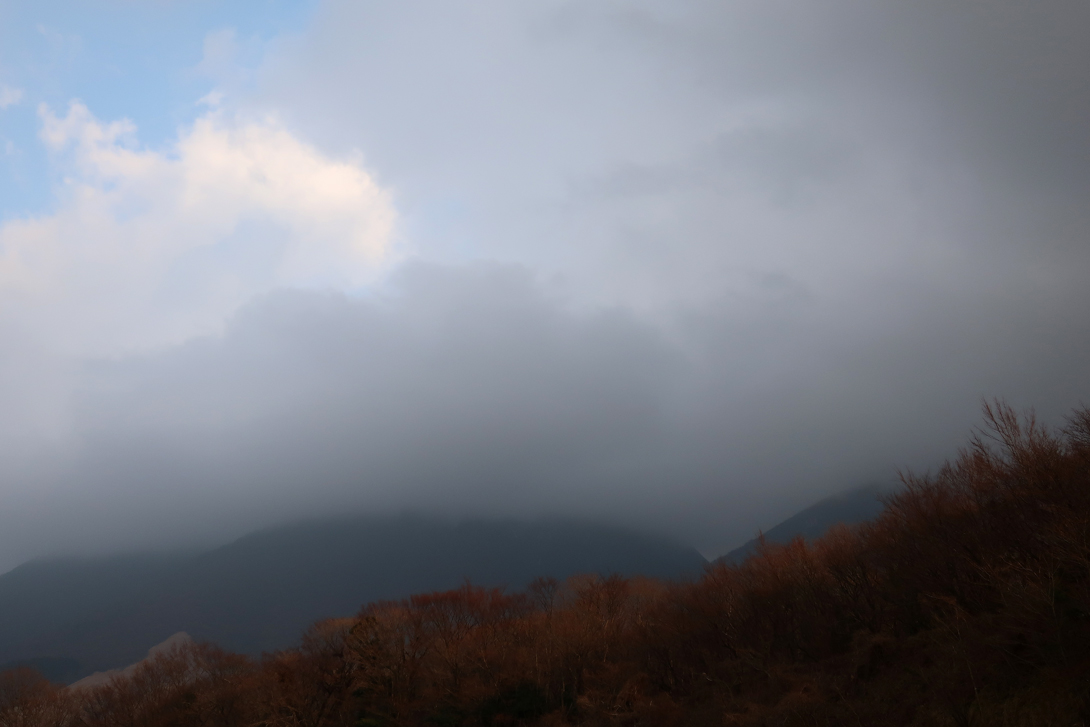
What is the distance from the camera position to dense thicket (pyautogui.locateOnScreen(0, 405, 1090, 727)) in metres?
26.3

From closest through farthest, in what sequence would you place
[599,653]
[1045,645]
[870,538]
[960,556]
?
1. [1045,645]
2. [960,556]
3. [870,538]
4. [599,653]

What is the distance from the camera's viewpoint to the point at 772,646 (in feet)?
177

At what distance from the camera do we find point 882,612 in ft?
147

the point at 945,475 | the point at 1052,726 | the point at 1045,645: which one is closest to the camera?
the point at 1052,726

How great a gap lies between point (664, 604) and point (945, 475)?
1859 inches

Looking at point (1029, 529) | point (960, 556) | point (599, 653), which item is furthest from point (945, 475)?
point (599, 653)

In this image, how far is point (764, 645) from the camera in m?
53.5

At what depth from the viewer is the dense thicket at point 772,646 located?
26.3 metres

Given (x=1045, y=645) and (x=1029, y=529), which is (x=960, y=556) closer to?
(x=1029, y=529)

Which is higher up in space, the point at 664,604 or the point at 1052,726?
the point at 1052,726

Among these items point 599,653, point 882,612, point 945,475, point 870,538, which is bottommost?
point 599,653

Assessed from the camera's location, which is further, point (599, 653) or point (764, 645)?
point (599, 653)

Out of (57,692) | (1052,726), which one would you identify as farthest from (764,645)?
(57,692)

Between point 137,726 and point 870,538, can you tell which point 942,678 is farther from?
point 137,726
